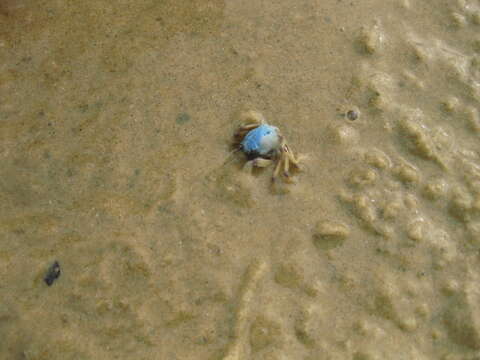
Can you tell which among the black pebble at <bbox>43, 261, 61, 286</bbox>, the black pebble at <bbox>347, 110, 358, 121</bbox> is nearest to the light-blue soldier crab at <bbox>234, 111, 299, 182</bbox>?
the black pebble at <bbox>347, 110, 358, 121</bbox>

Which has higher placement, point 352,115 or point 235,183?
point 352,115

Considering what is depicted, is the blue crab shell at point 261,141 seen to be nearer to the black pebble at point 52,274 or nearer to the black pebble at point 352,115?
the black pebble at point 352,115

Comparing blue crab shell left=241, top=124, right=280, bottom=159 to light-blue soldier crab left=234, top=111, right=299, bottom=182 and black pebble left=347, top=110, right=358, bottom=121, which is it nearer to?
light-blue soldier crab left=234, top=111, right=299, bottom=182

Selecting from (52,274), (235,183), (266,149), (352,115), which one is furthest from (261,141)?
(52,274)

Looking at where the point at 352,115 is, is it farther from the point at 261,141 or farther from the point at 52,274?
the point at 52,274

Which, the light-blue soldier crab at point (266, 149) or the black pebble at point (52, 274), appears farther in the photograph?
the light-blue soldier crab at point (266, 149)

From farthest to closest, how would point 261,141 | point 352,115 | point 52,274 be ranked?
point 352,115 < point 261,141 < point 52,274

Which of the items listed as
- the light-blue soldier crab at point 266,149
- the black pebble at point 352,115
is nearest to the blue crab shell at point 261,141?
the light-blue soldier crab at point 266,149
